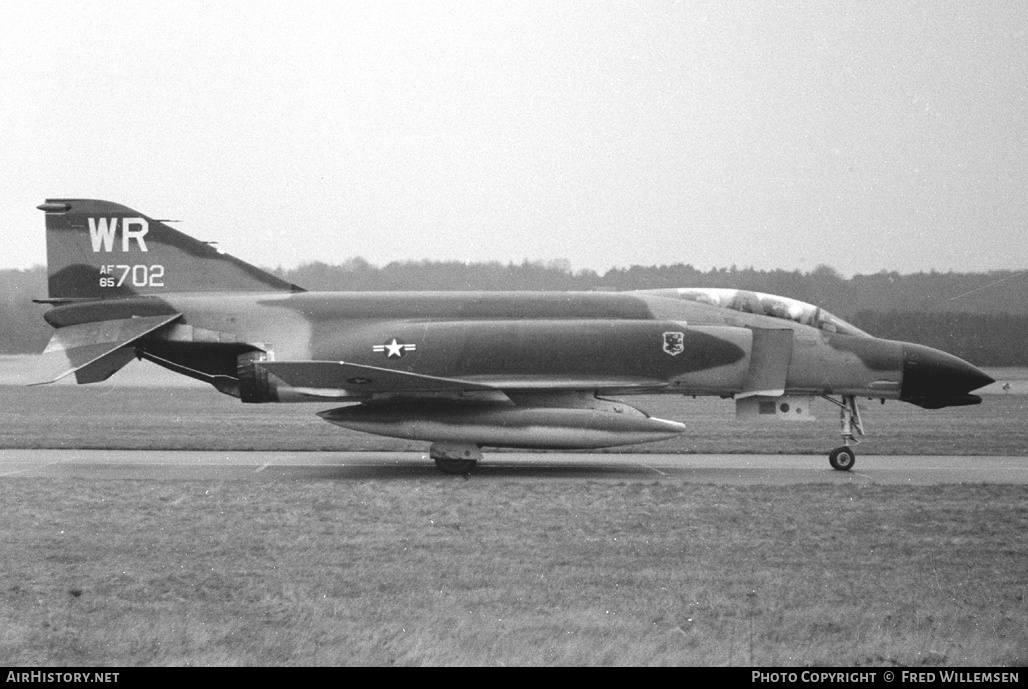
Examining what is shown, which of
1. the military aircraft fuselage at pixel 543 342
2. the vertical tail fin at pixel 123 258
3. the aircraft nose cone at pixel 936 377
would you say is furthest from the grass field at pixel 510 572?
the vertical tail fin at pixel 123 258

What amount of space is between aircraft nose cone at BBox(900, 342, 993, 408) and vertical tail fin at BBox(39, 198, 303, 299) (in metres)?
9.27

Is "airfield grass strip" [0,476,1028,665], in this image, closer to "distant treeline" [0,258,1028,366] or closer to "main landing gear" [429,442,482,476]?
"main landing gear" [429,442,482,476]

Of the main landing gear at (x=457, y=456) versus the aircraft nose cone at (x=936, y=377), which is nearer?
the main landing gear at (x=457, y=456)

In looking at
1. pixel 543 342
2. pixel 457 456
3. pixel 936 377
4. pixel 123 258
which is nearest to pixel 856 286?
pixel 936 377

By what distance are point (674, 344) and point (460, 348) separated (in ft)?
9.56

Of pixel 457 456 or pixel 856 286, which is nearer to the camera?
pixel 457 456

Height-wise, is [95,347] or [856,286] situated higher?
[856,286]

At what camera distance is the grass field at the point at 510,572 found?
5879 millimetres

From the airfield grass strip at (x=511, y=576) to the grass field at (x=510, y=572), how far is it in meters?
0.02

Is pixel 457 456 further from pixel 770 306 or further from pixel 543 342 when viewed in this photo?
pixel 770 306

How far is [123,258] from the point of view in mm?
15188

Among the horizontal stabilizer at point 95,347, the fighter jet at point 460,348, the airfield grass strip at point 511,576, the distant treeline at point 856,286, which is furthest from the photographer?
the distant treeline at point 856,286

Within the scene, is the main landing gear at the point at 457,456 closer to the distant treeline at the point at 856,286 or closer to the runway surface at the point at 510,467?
the runway surface at the point at 510,467

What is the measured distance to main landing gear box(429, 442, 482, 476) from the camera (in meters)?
13.8
